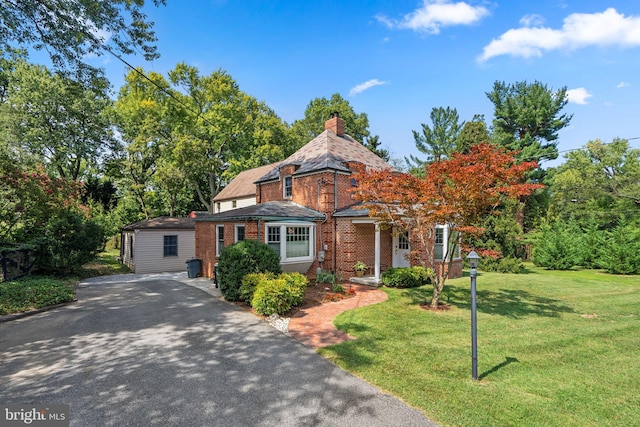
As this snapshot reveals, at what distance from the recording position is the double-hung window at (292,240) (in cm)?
1272

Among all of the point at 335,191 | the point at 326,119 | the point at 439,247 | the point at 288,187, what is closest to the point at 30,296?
the point at 288,187

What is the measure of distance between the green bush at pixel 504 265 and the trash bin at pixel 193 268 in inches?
669

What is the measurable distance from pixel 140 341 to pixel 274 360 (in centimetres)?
323

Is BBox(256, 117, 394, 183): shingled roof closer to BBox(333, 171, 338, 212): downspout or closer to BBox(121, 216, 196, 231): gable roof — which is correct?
BBox(333, 171, 338, 212): downspout

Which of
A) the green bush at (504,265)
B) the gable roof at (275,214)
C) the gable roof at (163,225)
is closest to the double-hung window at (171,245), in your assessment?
the gable roof at (163,225)

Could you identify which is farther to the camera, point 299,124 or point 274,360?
point 299,124

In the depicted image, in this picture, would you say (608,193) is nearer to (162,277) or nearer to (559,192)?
(559,192)

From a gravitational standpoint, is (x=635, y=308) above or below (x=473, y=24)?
below

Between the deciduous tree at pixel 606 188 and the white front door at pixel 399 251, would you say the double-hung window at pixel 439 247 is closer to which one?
the white front door at pixel 399 251

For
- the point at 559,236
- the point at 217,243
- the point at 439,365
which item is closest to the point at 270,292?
the point at 439,365

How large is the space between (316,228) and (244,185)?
43.3ft

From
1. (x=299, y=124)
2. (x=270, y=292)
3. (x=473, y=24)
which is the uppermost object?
(x=299, y=124)

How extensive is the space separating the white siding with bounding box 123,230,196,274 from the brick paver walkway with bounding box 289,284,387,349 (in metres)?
12.1

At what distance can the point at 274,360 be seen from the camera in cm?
565
